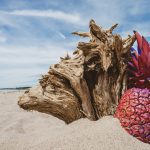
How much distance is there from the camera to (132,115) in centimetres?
268

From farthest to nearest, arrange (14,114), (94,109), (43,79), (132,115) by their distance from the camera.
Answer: (14,114) → (43,79) → (94,109) → (132,115)

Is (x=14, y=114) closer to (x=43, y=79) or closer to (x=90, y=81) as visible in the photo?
(x=43, y=79)

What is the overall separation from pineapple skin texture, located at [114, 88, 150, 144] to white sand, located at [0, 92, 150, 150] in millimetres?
59

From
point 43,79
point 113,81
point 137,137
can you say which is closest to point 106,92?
point 113,81

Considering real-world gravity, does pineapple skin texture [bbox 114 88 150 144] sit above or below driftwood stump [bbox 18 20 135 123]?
below

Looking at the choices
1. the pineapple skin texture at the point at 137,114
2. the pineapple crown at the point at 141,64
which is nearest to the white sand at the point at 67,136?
the pineapple skin texture at the point at 137,114

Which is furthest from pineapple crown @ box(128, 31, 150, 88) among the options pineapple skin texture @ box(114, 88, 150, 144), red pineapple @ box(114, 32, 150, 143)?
pineapple skin texture @ box(114, 88, 150, 144)

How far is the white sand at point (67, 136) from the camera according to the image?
259 cm

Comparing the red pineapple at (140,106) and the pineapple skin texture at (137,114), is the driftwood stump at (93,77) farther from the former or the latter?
the pineapple skin texture at (137,114)

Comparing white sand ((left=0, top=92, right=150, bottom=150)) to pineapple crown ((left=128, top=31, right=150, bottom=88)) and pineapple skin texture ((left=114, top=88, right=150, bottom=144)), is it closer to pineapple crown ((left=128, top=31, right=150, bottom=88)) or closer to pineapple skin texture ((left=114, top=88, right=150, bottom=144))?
pineapple skin texture ((left=114, top=88, right=150, bottom=144))

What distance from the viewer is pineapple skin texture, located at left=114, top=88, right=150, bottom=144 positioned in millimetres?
2658

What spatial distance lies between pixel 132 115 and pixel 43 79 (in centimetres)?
122

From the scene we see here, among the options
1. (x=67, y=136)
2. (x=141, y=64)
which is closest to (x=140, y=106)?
(x=141, y=64)

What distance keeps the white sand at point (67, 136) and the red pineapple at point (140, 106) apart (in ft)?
0.23
